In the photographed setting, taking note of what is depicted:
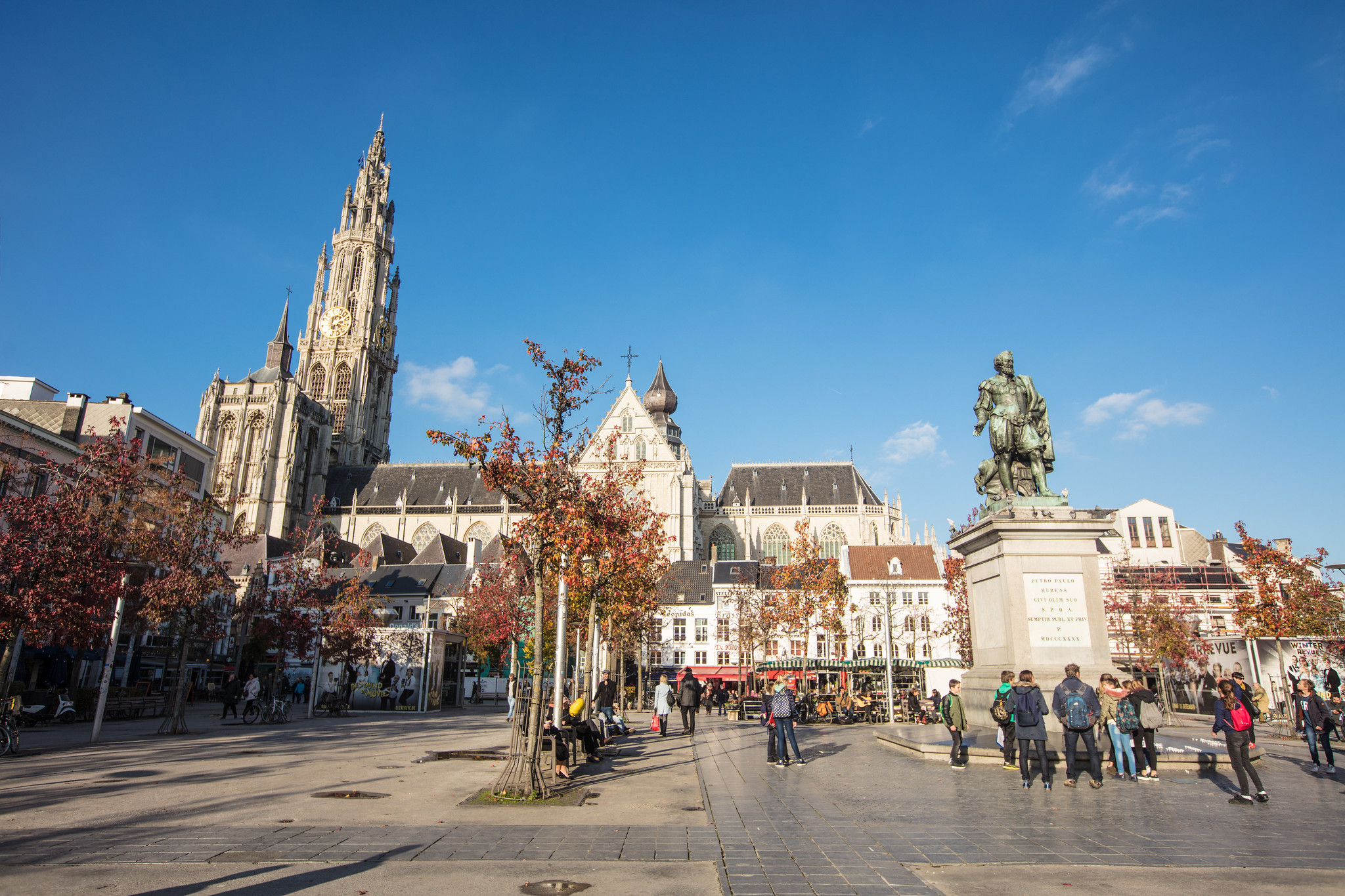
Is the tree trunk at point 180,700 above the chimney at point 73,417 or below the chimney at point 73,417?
below

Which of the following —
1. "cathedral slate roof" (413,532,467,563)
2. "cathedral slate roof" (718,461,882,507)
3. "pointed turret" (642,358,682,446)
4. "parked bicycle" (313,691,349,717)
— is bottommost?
"parked bicycle" (313,691,349,717)

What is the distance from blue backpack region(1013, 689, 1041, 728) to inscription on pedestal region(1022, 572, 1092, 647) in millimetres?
2007

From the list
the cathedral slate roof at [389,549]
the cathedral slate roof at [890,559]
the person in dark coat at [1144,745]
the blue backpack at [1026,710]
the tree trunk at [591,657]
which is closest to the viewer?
the blue backpack at [1026,710]

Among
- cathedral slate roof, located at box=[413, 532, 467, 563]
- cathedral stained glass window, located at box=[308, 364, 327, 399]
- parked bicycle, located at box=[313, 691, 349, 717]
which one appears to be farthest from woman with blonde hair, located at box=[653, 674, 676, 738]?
cathedral stained glass window, located at box=[308, 364, 327, 399]

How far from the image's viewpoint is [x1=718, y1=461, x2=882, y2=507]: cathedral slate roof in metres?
74.0

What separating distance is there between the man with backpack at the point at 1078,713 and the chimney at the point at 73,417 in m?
38.1

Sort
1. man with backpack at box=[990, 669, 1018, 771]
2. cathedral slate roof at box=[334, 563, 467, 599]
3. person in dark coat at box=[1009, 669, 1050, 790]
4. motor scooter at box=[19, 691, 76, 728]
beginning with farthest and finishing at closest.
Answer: cathedral slate roof at box=[334, 563, 467, 599] → motor scooter at box=[19, 691, 76, 728] → man with backpack at box=[990, 669, 1018, 771] → person in dark coat at box=[1009, 669, 1050, 790]

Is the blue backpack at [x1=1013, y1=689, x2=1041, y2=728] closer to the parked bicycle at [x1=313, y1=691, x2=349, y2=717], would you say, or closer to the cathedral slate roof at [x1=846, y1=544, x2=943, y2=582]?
the parked bicycle at [x1=313, y1=691, x2=349, y2=717]

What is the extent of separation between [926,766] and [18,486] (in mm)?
21939

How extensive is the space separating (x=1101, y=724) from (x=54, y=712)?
91.1 ft

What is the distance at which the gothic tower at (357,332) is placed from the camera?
94.1 meters

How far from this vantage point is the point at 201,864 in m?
6.02

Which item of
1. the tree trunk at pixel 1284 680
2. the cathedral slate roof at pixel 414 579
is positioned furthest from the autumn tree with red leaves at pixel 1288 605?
the cathedral slate roof at pixel 414 579

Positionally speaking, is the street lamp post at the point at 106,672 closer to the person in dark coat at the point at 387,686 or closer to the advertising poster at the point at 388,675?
the advertising poster at the point at 388,675
